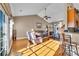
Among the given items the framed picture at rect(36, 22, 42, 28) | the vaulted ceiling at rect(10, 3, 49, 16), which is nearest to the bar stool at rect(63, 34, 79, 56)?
the framed picture at rect(36, 22, 42, 28)

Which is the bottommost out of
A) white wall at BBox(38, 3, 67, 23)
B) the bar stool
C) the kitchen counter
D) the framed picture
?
the bar stool

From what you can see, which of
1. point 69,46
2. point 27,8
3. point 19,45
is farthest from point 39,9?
point 69,46

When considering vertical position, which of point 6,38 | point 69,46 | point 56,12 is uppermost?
point 56,12

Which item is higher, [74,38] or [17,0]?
[17,0]

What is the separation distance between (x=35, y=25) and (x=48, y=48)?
17.6 inches

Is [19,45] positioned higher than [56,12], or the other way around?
[56,12]

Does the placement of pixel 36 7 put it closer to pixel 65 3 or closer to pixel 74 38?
pixel 65 3

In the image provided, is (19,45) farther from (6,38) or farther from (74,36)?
(74,36)

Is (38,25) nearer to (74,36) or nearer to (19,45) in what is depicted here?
(19,45)

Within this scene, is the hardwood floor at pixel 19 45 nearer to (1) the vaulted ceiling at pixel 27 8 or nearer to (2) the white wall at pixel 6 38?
(2) the white wall at pixel 6 38

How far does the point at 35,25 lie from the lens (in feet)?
6.88

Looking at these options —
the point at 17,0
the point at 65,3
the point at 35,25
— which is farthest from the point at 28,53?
the point at 65,3

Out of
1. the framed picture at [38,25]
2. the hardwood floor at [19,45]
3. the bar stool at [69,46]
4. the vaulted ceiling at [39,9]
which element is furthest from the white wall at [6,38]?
the bar stool at [69,46]

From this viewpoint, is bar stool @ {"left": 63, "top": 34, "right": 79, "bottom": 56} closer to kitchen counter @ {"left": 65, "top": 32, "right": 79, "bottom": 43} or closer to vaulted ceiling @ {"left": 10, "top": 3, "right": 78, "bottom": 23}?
kitchen counter @ {"left": 65, "top": 32, "right": 79, "bottom": 43}
